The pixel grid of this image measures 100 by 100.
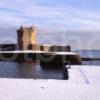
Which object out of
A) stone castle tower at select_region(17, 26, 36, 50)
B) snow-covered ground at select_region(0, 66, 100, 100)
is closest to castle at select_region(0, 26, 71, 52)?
stone castle tower at select_region(17, 26, 36, 50)

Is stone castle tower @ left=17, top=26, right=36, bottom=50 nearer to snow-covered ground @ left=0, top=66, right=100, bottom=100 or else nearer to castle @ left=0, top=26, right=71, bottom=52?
castle @ left=0, top=26, right=71, bottom=52

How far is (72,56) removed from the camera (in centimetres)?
3756

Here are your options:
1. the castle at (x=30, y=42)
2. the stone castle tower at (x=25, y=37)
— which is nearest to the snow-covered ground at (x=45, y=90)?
the stone castle tower at (x=25, y=37)

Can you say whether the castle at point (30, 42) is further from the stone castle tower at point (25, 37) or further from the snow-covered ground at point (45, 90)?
the snow-covered ground at point (45, 90)

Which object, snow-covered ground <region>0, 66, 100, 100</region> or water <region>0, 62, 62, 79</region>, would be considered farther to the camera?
water <region>0, 62, 62, 79</region>

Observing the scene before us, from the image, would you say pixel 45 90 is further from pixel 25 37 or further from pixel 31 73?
pixel 25 37

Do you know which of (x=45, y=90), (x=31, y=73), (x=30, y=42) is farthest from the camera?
(x=30, y=42)

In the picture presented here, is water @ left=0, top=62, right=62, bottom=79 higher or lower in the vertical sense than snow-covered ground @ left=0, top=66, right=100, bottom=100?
lower

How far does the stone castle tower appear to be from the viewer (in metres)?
51.8

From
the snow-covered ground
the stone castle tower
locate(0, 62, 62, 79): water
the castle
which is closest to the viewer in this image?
the snow-covered ground

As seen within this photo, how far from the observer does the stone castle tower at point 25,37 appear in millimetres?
51781

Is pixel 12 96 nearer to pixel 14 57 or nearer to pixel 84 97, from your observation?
pixel 84 97

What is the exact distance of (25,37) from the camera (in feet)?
172

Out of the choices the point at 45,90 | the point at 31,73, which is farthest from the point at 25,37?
the point at 45,90
